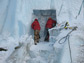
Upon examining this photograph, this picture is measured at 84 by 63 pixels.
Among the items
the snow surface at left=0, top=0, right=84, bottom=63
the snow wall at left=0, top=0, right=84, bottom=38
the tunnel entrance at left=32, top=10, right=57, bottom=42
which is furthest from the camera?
the tunnel entrance at left=32, top=10, right=57, bottom=42

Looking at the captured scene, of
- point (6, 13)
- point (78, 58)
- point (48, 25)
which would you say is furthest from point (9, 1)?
point (78, 58)

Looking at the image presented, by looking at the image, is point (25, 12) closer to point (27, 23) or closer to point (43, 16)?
point (27, 23)

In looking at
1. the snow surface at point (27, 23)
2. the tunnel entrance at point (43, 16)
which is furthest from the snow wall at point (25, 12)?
the tunnel entrance at point (43, 16)

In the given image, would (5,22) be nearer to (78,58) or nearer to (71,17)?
(71,17)

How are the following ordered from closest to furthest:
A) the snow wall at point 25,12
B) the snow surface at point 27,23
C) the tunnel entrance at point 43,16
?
the snow surface at point 27,23 → the snow wall at point 25,12 → the tunnel entrance at point 43,16

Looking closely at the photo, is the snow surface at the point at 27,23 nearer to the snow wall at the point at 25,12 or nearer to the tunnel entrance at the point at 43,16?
the snow wall at the point at 25,12

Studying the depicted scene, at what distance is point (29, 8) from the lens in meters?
6.95

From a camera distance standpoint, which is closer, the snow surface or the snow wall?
the snow surface

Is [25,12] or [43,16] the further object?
[43,16]

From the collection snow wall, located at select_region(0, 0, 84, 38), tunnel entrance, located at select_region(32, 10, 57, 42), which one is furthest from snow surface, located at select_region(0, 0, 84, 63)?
tunnel entrance, located at select_region(32, 10, 57, 42)

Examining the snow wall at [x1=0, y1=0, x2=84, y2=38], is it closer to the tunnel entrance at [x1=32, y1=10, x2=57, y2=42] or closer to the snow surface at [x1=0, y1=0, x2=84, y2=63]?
the snow surface at [x1=0, y1=0, x2=84, y2=63]

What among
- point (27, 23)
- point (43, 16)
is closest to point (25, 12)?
point (27, 23)

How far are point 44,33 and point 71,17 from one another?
1.76 m

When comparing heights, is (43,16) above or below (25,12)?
below
